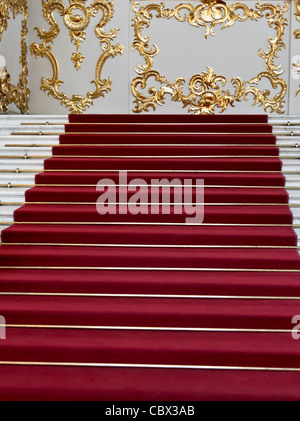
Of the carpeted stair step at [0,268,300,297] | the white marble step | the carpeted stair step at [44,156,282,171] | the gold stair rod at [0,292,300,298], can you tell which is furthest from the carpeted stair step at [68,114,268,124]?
the gold stair rod at [0,292,300,298]

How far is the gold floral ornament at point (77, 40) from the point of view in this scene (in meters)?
5.95

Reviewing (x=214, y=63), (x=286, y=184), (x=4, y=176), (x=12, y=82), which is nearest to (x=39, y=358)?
(x=4, y=176)

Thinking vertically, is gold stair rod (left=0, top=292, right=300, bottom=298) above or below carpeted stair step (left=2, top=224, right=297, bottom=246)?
below

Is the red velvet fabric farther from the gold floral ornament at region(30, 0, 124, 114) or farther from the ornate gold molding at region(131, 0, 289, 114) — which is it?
the gold floral ornament at region(30, 0, 124, 114)

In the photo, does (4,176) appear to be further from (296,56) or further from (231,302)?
(296,56)

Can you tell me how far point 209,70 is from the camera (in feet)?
19.5

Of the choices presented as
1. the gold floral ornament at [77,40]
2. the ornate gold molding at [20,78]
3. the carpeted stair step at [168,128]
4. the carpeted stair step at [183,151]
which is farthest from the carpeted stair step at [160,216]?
the gold floral ornament at [77,40]

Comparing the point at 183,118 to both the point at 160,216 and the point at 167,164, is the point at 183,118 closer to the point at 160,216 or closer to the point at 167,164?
the point at 167,164

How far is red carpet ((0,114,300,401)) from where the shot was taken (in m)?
2.48

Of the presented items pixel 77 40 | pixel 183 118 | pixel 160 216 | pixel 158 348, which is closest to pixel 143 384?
pixel 158 348

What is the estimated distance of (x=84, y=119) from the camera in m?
5.28

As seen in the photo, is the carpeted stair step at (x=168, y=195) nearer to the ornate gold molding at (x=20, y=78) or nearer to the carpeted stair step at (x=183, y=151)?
the carpeted stair step at (x=183, y=151)

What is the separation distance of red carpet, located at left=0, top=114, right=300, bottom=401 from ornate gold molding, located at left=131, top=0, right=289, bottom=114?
52.1 inches

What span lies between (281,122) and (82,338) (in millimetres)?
3143
